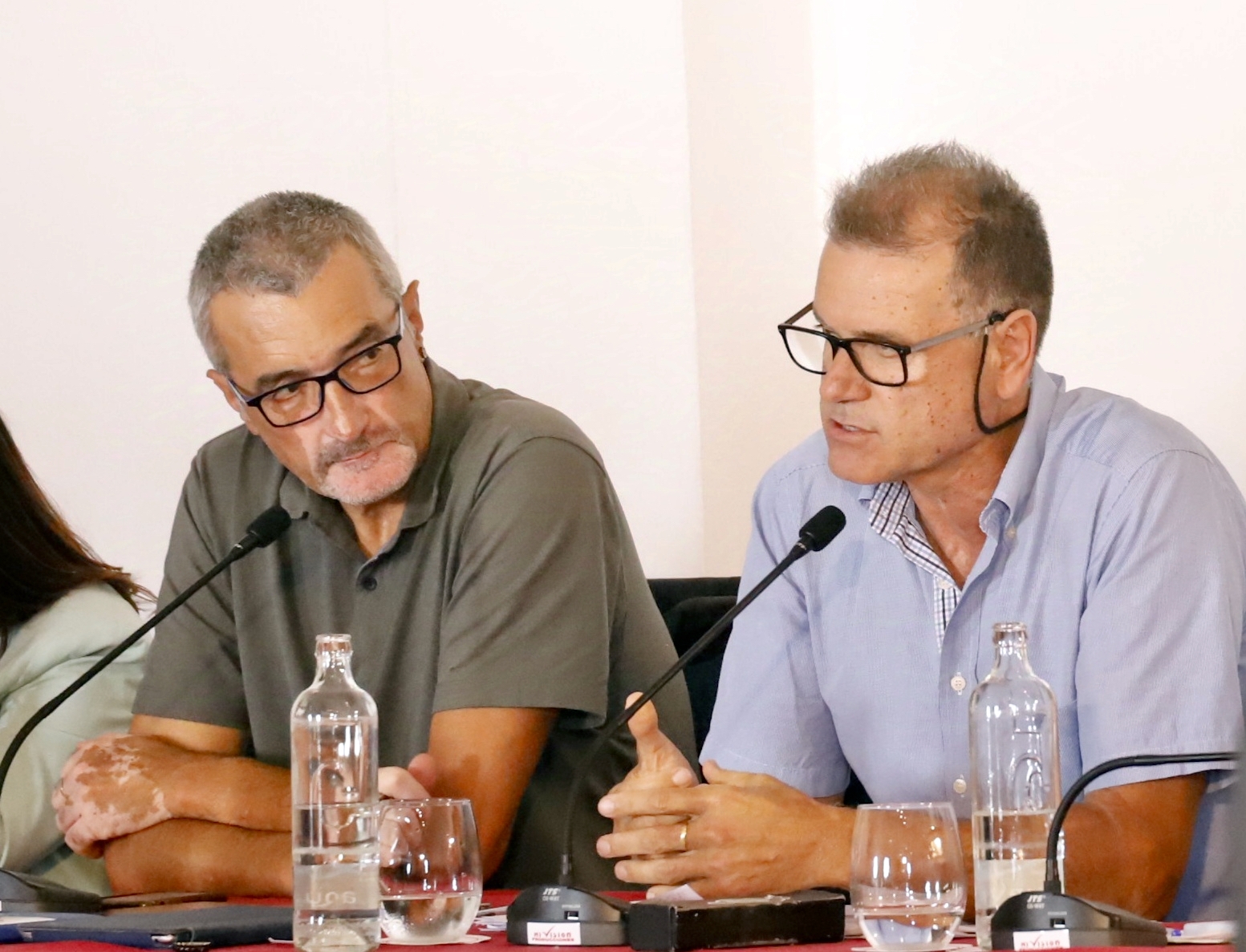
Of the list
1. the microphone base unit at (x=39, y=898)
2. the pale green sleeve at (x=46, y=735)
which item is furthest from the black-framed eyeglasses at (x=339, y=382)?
the microphone base unit at (x=39, y=898)

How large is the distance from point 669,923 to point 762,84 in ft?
7.45

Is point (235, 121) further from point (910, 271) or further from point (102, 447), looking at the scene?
point (910, 271)

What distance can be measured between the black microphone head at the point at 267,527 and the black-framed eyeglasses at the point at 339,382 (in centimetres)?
18

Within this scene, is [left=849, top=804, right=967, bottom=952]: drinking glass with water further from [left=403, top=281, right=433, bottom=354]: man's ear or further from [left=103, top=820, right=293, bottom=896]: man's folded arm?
[left=403, top=281, right=433, bottom=354]: man's ear

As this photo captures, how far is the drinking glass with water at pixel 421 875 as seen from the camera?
1325mm

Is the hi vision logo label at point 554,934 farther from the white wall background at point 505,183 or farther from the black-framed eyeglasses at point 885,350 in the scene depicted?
the white wall background at point 505,183

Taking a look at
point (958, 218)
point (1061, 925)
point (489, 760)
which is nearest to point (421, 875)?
point (1061, 925)

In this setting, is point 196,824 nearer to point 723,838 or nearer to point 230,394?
point 230,394

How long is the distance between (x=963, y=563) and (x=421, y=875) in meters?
0.87

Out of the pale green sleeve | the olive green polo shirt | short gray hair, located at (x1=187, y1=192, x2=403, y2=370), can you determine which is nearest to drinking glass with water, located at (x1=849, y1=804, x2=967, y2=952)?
the olive green polo shirt

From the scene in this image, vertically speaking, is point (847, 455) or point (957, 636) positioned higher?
point (847, 455)

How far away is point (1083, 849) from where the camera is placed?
155 cm

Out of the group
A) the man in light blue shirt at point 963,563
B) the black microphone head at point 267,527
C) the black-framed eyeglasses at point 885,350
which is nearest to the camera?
the man in light blue shirt at point 963,563

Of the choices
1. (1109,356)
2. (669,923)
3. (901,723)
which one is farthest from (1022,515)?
(1109,356)
